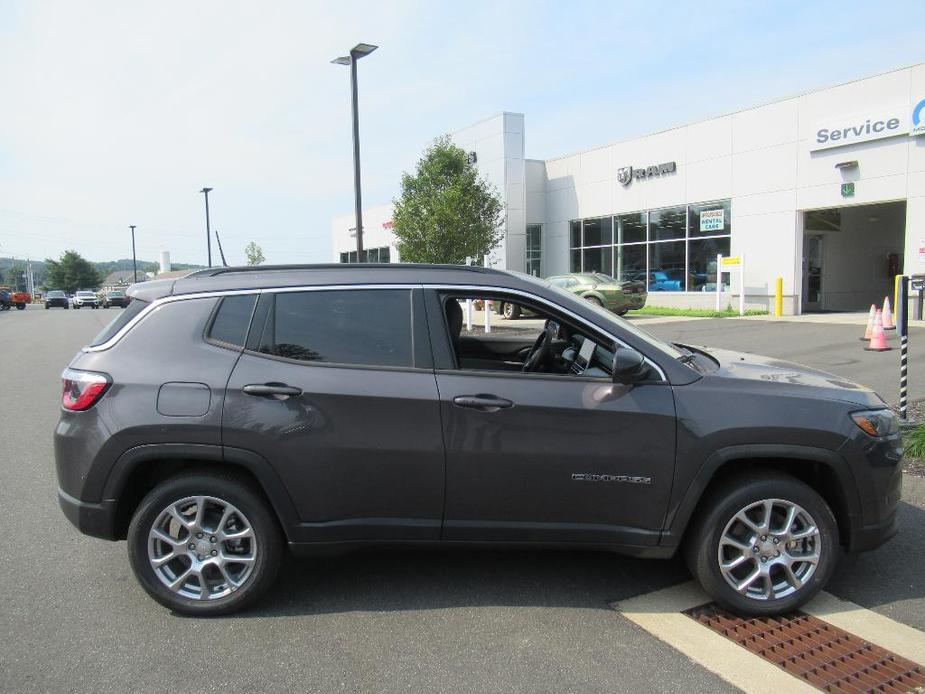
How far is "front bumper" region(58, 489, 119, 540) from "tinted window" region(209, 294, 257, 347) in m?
0.98

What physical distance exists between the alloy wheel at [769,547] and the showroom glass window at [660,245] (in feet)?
70.6

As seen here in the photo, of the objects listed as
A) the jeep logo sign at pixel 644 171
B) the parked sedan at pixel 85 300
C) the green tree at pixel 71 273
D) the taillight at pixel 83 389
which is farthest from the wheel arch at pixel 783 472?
the green tree at pixel 71 273

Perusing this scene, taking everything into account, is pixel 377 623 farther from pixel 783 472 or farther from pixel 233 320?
pixel 783 472

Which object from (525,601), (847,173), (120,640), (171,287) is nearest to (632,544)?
(525,601)

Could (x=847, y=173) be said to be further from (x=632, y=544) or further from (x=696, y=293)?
(x=632, y=544)

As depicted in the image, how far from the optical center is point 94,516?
3660 millimetres

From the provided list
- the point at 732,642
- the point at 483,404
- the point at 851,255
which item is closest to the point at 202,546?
the point at 483,404

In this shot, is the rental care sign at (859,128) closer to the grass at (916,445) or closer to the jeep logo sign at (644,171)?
the jeep logo sign at (644,171)

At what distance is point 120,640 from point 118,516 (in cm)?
61

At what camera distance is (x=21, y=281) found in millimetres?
129750

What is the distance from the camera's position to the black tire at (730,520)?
357 centimetres

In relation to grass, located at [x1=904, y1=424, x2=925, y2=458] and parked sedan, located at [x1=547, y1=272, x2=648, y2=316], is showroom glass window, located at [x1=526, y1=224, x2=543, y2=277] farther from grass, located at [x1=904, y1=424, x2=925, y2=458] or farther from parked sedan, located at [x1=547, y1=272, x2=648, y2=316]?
grass, located at [x1=904, y1=424, x2=925, y2=458]

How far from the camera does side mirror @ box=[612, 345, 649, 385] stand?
11.3ft

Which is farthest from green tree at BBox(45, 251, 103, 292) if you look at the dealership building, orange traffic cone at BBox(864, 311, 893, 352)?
orange traffic cone at BBox(864, 311, 893, 352)
